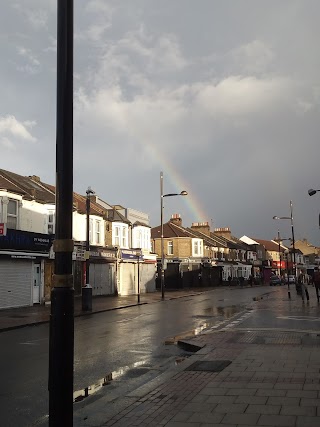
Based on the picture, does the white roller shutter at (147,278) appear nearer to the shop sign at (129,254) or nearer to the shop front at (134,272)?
the shop front at (134,272)

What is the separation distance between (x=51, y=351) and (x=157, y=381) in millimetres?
4152

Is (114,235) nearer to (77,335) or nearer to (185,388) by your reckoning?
(77,335)

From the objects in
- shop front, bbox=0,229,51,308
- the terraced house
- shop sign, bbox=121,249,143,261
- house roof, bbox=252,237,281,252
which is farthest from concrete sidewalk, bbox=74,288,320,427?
house roof, bbox=252,237,281,252

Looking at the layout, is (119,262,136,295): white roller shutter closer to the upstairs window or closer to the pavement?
the upstairs window

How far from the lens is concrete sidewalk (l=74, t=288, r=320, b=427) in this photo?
17.3ft

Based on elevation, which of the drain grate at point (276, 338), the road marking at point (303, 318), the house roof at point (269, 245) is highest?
the house roof at point (269, 245)

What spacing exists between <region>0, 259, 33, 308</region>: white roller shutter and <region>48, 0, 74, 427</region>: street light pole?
75.3ft

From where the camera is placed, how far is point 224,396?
244 inches

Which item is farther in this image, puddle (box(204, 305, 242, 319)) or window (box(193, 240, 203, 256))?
window (box(193, 240, 203, 256))

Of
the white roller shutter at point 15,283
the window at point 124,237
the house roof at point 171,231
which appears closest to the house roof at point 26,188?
the white roller shutter at point 15,283

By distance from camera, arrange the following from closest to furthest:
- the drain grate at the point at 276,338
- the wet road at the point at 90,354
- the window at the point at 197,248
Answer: the wet road at the point at 90,354 < the drain grate at the point at 276,338 < the window at the point at 197,248

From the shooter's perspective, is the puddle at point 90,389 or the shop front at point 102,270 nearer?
the puddle at point 90,389

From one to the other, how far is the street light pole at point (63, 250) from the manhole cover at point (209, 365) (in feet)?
15.7

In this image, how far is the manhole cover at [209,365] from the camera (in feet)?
26.9
